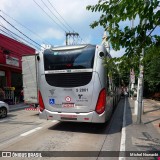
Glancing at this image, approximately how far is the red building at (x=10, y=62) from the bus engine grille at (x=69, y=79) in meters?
12.4

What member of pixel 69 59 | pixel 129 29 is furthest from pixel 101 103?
pixel 129 29

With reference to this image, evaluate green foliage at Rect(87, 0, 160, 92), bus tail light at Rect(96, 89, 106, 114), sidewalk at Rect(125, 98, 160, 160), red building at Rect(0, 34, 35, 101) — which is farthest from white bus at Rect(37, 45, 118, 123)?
Answer: red building at Rect(0, 34, 35, 101)

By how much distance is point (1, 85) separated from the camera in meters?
21.0

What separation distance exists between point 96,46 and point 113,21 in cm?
455

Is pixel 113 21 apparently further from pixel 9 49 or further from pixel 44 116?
pixel 9 49

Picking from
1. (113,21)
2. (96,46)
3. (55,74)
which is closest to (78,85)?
(55,74)

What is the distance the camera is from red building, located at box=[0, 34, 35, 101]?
20.3 m

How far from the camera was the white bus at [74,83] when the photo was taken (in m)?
8.19

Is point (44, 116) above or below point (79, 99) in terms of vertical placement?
below

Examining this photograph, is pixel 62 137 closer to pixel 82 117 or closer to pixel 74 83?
pixel 82 117

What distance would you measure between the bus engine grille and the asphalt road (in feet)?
6.17

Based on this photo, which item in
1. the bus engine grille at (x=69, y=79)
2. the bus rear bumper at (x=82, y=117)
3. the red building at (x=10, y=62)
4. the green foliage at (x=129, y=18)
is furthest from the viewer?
the red building at (x=10, y=62)

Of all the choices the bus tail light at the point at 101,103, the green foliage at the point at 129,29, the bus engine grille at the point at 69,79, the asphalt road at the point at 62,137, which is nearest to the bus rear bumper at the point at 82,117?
the bus tail light at the point at 101,103

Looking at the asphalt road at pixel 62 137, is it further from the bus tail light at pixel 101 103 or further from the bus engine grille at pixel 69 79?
the bus engine grille at pixel 69 79
